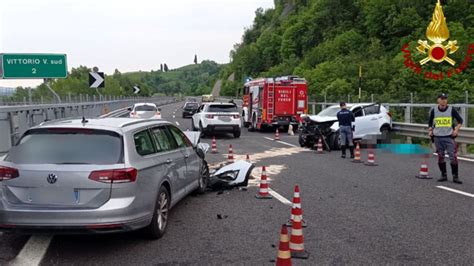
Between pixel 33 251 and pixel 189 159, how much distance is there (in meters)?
2.86

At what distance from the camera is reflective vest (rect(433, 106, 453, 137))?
32.3 feet

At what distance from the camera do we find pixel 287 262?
423 cm

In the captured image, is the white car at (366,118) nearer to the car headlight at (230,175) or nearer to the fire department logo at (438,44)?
the car headlight at (230,175)

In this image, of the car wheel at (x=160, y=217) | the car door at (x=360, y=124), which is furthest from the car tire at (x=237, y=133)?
the car wheel at (x=160, y=217)

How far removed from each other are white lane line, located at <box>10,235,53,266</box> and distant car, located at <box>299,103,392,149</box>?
11.7 meters

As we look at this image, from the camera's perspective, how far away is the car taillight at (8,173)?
5234mm

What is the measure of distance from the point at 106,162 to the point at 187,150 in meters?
2.52

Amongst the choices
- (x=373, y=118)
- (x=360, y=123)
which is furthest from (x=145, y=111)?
(x=373, y=118)

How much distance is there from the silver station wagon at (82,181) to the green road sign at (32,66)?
13850 mm

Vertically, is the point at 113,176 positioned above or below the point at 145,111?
above

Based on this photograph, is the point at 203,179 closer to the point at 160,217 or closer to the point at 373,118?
the point at 160,217

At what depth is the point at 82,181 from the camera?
5.11 metres

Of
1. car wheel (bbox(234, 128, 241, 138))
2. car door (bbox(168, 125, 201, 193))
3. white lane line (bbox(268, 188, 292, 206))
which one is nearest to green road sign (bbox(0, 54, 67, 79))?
car wheel (bbox(234, 128, 241, 138))

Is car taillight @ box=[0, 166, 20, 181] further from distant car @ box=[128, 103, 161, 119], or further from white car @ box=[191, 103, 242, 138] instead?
distant car @ box=[128, 103, 161, 119]
